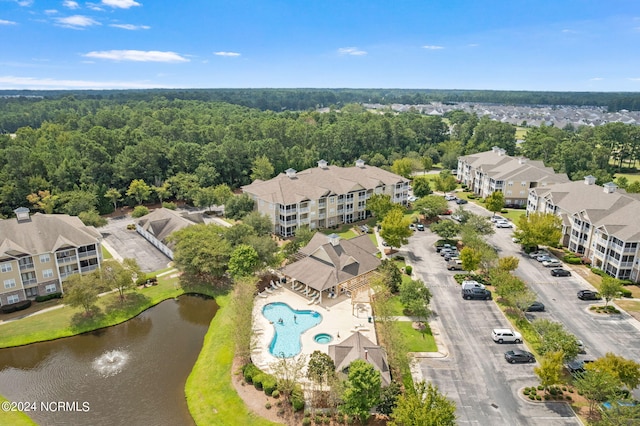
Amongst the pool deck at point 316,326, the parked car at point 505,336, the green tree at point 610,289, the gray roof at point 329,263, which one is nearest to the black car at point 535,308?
the parked car at point 505,336

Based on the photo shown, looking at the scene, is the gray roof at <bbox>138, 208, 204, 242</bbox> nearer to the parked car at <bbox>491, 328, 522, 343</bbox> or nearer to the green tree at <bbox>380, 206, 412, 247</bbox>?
the green tree at <bbox>380, 206, 412, 247</bbox>

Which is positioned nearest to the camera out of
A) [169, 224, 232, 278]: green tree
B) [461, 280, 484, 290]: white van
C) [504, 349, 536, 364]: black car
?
[504, 349, 536, 364]: black car

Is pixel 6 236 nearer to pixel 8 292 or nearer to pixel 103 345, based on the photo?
pixel 8 292

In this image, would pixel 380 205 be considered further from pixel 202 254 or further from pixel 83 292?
pixel 83 292

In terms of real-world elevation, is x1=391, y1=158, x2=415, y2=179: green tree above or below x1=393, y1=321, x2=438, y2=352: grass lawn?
above

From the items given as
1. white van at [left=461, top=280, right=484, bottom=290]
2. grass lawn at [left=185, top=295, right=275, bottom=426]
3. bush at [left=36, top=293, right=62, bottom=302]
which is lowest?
grass lawn at [left=185, top=295, right=275, bottom=426]

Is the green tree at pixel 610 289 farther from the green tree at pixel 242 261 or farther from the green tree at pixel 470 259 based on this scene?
the green tree at pixel 242 261

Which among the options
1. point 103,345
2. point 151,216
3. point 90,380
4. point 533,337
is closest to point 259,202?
point 151,216

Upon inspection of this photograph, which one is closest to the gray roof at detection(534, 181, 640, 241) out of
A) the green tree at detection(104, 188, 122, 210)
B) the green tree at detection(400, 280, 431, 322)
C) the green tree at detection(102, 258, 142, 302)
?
the green tree at detection(400, 280, 431, 322)
